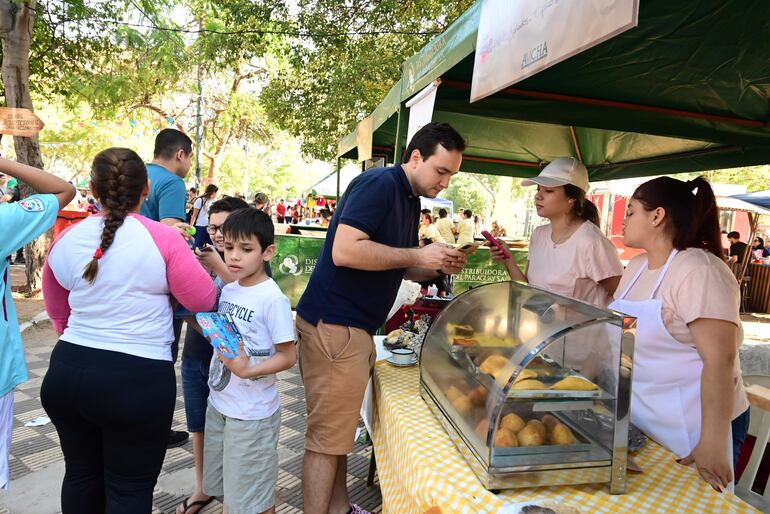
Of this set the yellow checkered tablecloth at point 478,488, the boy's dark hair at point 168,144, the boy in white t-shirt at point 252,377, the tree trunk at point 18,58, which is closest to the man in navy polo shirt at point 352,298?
the boy in white t-shirt at point 252,377

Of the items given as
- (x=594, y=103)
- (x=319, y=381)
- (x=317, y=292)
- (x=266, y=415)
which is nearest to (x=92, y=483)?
(x=266, y=415)

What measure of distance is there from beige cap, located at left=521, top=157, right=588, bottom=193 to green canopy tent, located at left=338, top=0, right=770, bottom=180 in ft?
1.75

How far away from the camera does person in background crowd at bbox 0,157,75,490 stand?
67.2 inches

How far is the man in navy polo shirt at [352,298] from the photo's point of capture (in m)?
2.00

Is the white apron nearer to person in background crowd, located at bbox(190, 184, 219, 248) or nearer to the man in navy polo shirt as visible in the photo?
the man in navy polo shirt

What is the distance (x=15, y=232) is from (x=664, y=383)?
2.41 m

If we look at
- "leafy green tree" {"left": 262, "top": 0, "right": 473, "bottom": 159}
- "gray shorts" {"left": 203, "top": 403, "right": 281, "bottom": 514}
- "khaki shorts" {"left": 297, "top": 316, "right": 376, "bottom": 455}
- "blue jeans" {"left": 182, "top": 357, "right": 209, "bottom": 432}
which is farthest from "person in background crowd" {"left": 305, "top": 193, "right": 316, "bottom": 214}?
"gray shorts" {"left": 203, "top": 403, "right": 281, "bottom": 514}

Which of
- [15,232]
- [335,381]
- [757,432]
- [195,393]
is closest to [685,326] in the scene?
[335,381]

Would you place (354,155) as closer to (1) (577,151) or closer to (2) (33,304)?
(1) (577,151)

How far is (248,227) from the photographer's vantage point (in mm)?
1983

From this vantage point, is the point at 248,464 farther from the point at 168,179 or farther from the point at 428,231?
the point at 428,231

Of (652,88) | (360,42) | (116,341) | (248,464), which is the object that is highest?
(360,42)

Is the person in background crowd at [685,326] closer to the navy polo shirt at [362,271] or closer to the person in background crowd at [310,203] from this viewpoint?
the navy polo shirt at [362,271]

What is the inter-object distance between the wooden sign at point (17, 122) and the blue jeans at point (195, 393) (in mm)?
2608
